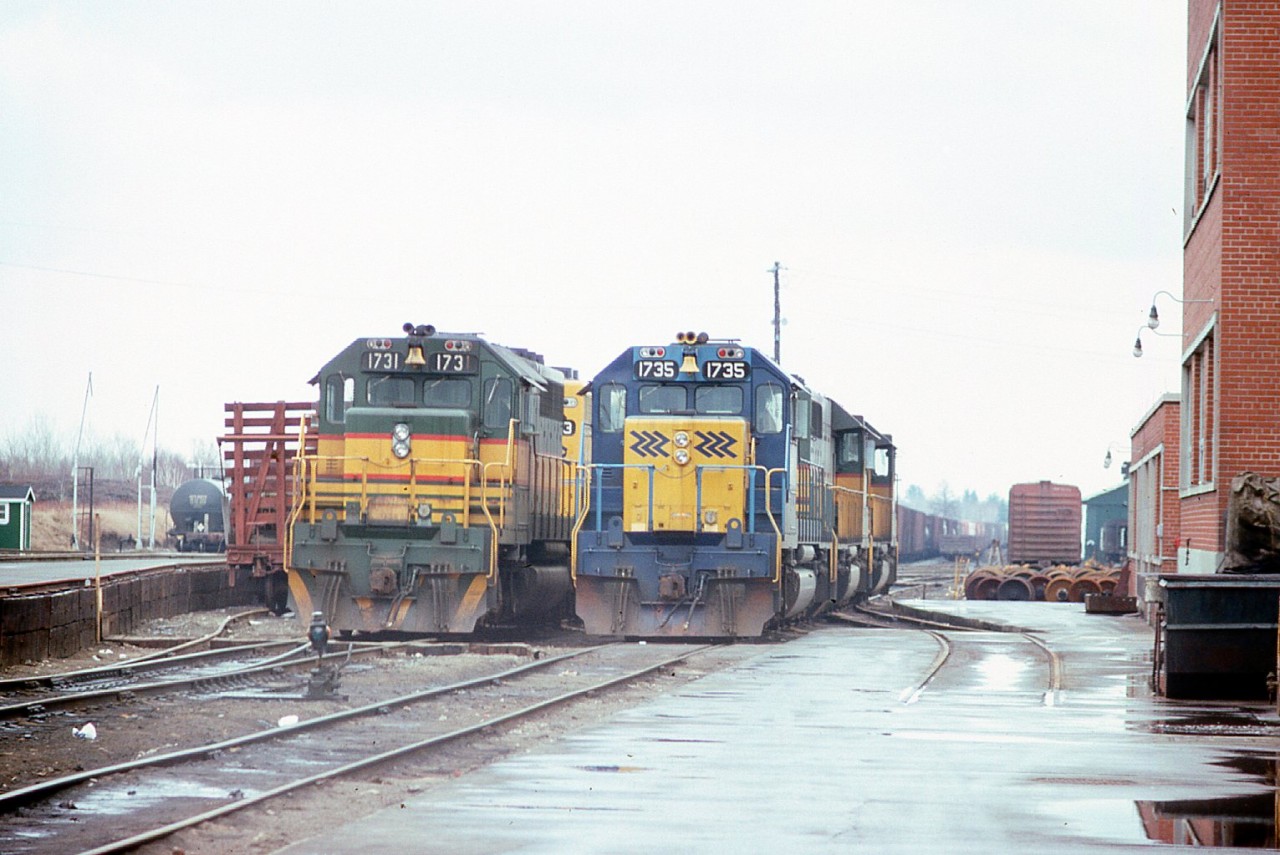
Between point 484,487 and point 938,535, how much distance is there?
78.6 meters

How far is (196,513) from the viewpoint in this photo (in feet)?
220

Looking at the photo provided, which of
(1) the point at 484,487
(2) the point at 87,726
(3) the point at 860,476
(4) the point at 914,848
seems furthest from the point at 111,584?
(4) the point at 914,848

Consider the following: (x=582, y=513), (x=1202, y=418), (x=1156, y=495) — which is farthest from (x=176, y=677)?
(x=1156, y=495)

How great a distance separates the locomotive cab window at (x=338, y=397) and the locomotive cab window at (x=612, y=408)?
11.6 ft

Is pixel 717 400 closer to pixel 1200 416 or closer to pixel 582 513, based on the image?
pixel 582 513

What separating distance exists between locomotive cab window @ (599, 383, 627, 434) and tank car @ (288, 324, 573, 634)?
1.27 m

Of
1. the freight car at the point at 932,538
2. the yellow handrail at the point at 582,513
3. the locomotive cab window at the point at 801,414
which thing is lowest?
the freight car at the point at 932,538

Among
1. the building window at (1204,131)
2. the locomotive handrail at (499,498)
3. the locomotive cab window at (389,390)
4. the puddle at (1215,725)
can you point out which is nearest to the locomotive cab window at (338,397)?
the locomotive cab window at (389,390)

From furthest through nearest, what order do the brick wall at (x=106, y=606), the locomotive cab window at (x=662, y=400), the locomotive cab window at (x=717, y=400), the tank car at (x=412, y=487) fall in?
the locomotive cab window at (x=662, y=400) → the locomotive cab window at (x=717, y=400) → the tank car at (x=412, y=487) → the brick wall at (x=106, y=606)

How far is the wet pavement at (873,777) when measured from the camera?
26.5ft

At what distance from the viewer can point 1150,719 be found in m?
13.6

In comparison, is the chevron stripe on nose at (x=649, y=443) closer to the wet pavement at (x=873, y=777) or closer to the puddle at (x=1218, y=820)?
the wet pavement at (x=873, y=777)

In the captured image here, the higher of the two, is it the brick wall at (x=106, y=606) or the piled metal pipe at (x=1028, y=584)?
the brick wall at (x=106, y=606)

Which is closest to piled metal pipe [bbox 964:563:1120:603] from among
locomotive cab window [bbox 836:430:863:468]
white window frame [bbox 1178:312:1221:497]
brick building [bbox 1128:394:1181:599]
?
brick building [bbox 1128:394:1181:599]
